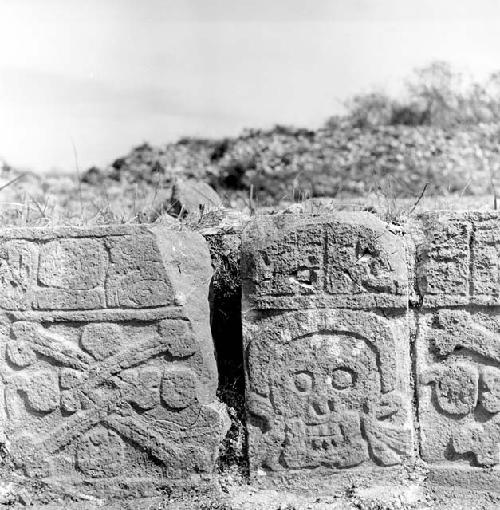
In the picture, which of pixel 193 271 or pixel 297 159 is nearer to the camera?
pixel 193 271

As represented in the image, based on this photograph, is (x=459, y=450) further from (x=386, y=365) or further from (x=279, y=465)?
(x=279, y=465)

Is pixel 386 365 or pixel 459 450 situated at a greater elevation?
pixel 386 365

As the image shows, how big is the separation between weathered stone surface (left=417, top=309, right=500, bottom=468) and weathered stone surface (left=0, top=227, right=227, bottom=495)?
28.9 inches

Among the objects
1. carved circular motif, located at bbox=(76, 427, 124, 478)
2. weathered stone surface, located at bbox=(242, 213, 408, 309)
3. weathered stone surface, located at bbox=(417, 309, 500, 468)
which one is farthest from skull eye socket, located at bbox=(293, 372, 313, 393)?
carved circular motif, located at bbox=(76, 427, 124, 478)

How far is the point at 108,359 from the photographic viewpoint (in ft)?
8.14

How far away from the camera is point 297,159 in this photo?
27.5ft

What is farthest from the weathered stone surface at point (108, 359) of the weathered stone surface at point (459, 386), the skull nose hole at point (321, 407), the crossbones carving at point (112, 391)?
the weathered stone surface at point (459, 386)

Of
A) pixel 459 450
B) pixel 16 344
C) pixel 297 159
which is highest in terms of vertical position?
pixel 297 159

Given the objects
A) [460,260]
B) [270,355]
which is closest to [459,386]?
[460,260]

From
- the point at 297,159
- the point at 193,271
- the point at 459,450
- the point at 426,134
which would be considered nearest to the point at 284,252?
the point at 193,271

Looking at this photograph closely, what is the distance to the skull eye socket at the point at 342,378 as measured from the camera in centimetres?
242

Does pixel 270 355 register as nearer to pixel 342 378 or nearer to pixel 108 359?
pixel 342 378

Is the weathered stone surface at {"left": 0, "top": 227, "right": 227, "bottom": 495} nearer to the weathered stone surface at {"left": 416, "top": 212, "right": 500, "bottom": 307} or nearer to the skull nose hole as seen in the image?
the skull nose hole

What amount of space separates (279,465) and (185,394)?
41cm
